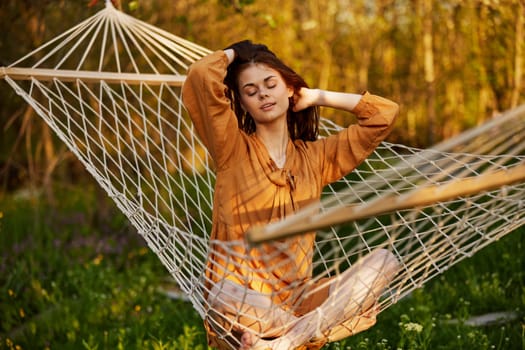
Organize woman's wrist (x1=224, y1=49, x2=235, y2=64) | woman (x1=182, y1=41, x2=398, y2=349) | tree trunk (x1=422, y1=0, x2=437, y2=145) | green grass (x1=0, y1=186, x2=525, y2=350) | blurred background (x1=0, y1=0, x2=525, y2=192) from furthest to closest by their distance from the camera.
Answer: tree trunk (x1=422, y1=0, x2=437, y2=145)
blurred background (x1=0, y1=0, x2=525, y2=192)
green grass (x1=0, y1=186, x2=525, y2=350)
woman's wrist (x1=224, y1=49, x2=235, y2=64)
woman (x1=182, y1=41, x2=398, y2=349)

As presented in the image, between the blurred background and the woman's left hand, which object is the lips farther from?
the blurred background

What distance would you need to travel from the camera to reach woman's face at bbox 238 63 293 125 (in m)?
1.80

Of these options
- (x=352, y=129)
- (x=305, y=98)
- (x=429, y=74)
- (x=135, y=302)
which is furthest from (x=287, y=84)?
(x=429, y=74)

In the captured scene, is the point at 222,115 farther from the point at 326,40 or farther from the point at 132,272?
the point at 326,40

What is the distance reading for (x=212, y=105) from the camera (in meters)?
1.69

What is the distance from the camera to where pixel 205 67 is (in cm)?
168

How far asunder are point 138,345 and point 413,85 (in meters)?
3.59

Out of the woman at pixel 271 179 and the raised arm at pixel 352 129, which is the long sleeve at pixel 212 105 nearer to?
the woman at pixel 271 179

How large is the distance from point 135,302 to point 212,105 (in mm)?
1349

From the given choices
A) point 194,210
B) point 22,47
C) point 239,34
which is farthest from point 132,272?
point 239,34

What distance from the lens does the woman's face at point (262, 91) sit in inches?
70.9

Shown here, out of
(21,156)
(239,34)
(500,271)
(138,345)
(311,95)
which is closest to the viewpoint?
(311,95)

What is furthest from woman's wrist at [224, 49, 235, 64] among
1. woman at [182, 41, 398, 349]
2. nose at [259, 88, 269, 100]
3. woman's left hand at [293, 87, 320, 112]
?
woman's left hand at [293, 87, 320, 112]

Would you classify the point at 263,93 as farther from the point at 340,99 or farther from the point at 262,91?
the point at 340,99
